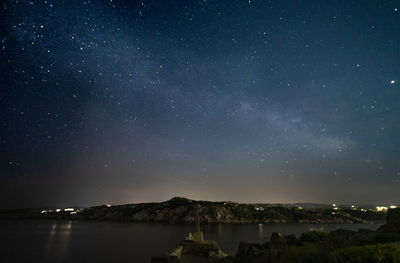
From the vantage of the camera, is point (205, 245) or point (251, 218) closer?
point (205, 245)

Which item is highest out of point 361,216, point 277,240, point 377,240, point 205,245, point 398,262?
point 398,262

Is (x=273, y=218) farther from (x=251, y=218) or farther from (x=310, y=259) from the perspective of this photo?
(x=310, y=259)

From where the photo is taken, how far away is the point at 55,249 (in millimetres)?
48875

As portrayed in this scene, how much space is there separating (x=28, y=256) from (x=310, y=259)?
52.8m

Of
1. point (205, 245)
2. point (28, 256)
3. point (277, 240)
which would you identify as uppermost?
point (277, 240)

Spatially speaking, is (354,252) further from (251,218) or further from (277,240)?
(251,218)

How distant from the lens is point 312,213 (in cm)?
17550

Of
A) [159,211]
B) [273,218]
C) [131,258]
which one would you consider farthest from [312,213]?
[131,258]

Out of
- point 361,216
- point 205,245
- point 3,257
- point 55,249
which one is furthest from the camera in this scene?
point 361,216

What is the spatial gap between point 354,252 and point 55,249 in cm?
6023

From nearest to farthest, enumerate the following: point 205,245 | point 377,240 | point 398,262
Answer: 1. point 398,262
2. point 377,240
3. point 205,245

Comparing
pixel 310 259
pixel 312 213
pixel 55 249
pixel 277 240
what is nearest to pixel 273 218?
pixel 312 213

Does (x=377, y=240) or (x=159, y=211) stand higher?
(x=377, y=240)

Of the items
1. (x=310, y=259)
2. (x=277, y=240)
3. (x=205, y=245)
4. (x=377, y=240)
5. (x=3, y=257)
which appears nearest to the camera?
(x=310, y=259)
